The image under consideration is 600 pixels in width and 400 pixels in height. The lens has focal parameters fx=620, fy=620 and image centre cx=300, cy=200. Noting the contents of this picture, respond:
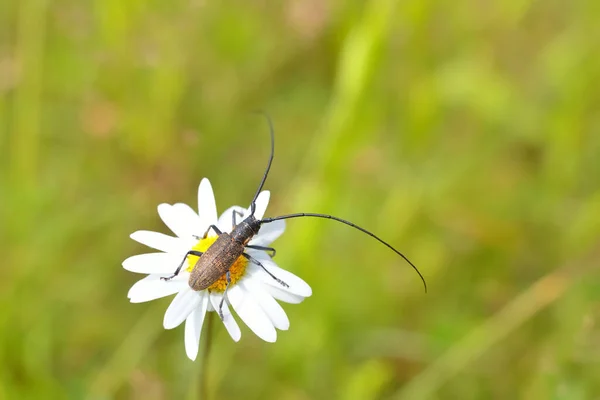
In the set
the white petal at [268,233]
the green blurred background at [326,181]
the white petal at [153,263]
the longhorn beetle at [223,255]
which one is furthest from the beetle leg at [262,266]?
the green blurred background at [326,181]

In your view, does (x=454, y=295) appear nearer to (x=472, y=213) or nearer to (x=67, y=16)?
(x=472, y=213)

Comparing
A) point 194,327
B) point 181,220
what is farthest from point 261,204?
point 194,327

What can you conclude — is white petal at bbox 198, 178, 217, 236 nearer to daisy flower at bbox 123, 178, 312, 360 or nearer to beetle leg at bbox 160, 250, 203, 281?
daisy flower at bbox 123, 178, 312, 360

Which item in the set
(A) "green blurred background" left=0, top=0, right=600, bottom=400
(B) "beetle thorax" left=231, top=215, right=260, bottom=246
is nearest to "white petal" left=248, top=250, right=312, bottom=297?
(B) "beetle thorax" left=231, top=215, right=260, bottom=246

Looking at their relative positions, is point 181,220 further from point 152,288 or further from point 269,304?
point 269,304

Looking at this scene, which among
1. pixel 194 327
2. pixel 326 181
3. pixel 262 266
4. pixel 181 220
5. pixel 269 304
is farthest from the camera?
pixel 326 181

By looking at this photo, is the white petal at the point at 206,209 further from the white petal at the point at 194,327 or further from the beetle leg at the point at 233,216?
the white petal at the point at 194,327
